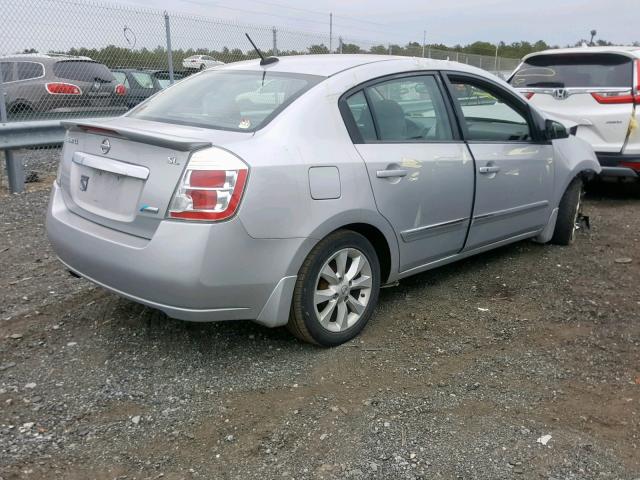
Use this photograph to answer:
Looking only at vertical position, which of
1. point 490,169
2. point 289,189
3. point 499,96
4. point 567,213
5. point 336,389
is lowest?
point 336,389

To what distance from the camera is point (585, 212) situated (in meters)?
6.77

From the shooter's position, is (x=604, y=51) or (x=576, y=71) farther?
(x=576, y=71)

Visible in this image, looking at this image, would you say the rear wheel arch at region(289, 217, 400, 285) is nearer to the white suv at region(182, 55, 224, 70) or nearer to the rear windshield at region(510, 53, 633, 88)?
the rear windshield at region(510, 53, 633, 88)

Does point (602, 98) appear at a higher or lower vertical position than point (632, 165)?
higher

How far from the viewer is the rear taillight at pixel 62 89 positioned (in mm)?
8703

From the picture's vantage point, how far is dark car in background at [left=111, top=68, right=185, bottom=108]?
9953 mm

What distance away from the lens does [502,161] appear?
170 inches

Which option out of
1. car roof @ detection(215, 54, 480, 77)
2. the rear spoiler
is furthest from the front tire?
car roof @ detection(215, 54, 480, 77)

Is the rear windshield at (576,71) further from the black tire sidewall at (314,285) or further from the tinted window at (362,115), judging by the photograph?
the black tire sidewall at (314,285)

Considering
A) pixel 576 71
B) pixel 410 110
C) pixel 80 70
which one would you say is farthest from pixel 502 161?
pixel 80 70

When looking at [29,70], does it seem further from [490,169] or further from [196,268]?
[196,268]

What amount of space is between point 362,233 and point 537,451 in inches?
58.9

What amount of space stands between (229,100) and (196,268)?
119cm

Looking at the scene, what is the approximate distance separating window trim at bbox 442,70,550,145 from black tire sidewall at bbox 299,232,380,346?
116 cm
